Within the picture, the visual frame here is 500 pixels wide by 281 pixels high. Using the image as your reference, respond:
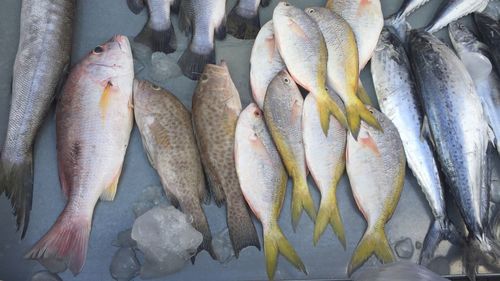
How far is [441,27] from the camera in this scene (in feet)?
6.51

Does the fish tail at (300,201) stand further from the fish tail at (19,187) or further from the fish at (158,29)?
the fish tail at (19,187)

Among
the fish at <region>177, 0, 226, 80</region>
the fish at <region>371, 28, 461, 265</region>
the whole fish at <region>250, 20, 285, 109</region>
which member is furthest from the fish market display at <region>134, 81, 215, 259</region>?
the fish at <region>371, 28, 461, 265</region>

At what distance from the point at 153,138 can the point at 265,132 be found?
0.38 meters

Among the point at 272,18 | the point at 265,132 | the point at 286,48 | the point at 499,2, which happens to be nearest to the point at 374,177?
the point at 265,132

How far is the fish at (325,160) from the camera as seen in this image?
166 centimetres

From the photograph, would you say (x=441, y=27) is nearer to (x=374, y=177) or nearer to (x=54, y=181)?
(x=374, y=177)

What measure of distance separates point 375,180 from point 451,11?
2.54 ft

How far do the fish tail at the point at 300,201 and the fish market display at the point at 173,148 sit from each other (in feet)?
0.94

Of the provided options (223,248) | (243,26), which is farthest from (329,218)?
(243,26)

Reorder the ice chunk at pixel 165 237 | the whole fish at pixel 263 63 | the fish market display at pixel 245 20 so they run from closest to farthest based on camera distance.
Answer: the ice chunk at pixel 165 237 → the whole fish at pixel 263 63 → the fish market display at pixel 245 20

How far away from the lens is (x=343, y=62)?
180 cm

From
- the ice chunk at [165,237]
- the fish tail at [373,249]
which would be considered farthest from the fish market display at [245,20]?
the fish tail at [373,249]

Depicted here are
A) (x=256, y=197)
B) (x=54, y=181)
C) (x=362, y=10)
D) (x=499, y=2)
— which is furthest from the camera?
(x=499, y=2)

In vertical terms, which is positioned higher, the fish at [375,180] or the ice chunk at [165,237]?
the fish at [375,180]
